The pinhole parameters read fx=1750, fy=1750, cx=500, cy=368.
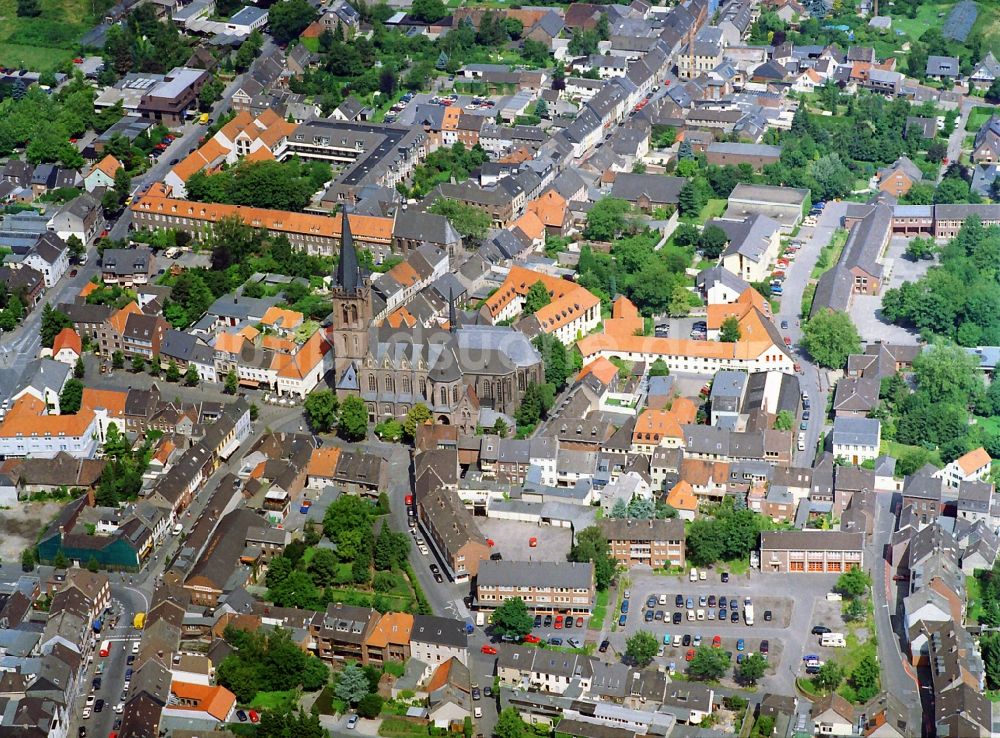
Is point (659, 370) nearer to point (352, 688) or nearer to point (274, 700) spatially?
point (352, 688)

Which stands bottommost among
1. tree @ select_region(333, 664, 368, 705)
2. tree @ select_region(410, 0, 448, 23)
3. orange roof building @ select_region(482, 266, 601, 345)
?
tree @ select_region(410, 0, 448, 23)

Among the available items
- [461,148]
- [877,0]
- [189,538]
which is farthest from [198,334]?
[877,0]

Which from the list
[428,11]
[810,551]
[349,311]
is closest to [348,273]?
[349,311]

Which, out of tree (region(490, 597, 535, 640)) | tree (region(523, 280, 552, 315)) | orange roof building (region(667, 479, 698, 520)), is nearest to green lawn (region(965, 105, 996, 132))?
tree (region(523, 280, 552, 315))

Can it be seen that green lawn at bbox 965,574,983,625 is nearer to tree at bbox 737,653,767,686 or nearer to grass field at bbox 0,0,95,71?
tree at bbox 737,653,767,686

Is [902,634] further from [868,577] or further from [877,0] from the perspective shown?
[877,0]

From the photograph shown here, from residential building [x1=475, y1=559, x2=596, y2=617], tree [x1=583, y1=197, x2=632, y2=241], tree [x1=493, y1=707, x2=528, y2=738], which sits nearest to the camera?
tree [x1=493, y1=707, x2=528, y2=738]
